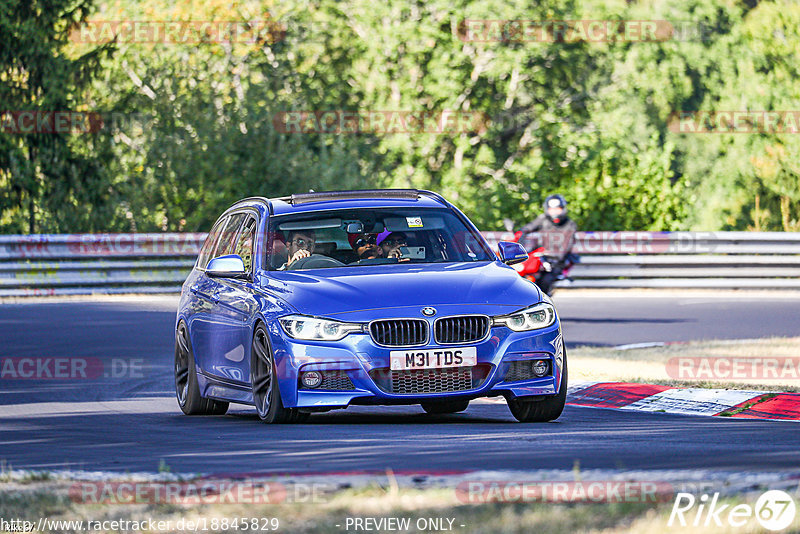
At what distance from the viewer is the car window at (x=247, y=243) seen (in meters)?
11.8

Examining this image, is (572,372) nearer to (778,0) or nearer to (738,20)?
(778,0)

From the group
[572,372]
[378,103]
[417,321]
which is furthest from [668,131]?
[417,321]

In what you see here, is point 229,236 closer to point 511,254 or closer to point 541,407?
point 511,254

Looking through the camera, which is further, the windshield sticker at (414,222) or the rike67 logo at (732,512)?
the windshield sticker at (414,222)

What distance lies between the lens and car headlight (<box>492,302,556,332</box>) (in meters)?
10.4

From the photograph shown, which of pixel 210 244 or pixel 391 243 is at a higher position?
pixel 391 243

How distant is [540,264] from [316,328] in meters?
9.17

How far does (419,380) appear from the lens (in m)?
10.3
